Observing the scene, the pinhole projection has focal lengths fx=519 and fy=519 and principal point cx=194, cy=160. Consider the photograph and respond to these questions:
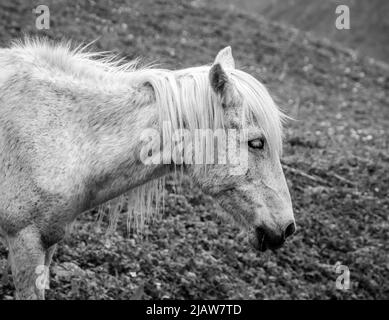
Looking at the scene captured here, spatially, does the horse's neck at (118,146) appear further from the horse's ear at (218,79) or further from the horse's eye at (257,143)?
the horse's eye at (257,143)

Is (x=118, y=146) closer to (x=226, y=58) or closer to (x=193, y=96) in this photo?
(x=193, y=96)

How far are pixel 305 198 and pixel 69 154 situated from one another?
5.97 meters

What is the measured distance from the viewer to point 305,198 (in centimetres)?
918

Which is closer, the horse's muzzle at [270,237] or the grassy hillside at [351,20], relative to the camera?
the horse's muzzle at [270,237]

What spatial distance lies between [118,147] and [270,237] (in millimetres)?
1408

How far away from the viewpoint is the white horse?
396 centimetres

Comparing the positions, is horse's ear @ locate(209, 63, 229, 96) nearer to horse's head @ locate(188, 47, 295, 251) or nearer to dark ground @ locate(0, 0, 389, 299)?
horse's head @ locate(188, 47, 295, 251)

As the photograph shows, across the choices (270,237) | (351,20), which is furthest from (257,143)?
(351,20)

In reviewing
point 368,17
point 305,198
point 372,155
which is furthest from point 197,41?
point 368,17

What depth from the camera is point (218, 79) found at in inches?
161

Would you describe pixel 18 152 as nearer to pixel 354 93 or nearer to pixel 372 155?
pixel 372 155

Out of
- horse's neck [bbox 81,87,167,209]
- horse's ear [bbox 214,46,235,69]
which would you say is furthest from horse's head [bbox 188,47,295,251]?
horse's neck [bbox 81,87,167,209]

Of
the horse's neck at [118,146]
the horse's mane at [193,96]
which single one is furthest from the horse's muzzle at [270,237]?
the horse's neck at [118,146]

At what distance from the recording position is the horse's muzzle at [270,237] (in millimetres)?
4113
